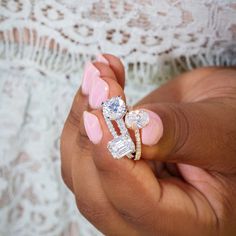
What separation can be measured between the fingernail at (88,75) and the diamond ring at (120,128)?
9cm

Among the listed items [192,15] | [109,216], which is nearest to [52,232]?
[109,216]

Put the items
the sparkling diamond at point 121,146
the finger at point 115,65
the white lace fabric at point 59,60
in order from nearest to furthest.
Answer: the sparkling diamond at point 121,146, the finger at point 115,65, the white lace fabric at point 59,60

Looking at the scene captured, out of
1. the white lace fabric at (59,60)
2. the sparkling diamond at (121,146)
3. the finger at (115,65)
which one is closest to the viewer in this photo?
the sparkling diamond at (121,146)

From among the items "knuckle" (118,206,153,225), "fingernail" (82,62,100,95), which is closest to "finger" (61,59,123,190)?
"fingernail" (82,62,100,95)

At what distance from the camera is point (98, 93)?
18.1 inches

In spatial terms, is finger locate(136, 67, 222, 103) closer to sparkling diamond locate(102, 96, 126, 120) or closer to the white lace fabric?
the white lace fabric

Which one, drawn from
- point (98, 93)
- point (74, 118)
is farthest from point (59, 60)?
point (98, 93)

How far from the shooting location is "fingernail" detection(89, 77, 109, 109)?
0.45 metres

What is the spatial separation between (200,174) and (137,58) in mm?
258

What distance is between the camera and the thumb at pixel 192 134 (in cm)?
43

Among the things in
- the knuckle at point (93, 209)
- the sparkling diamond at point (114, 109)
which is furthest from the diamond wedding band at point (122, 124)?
the knuckle at point (93, 209)

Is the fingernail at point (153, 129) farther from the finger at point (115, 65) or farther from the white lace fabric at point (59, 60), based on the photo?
the white lace fabric at point (59, 60)

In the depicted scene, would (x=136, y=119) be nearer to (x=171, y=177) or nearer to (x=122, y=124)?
(x=122, y=124)

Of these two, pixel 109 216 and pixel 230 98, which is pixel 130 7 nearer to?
pixel 230 98
